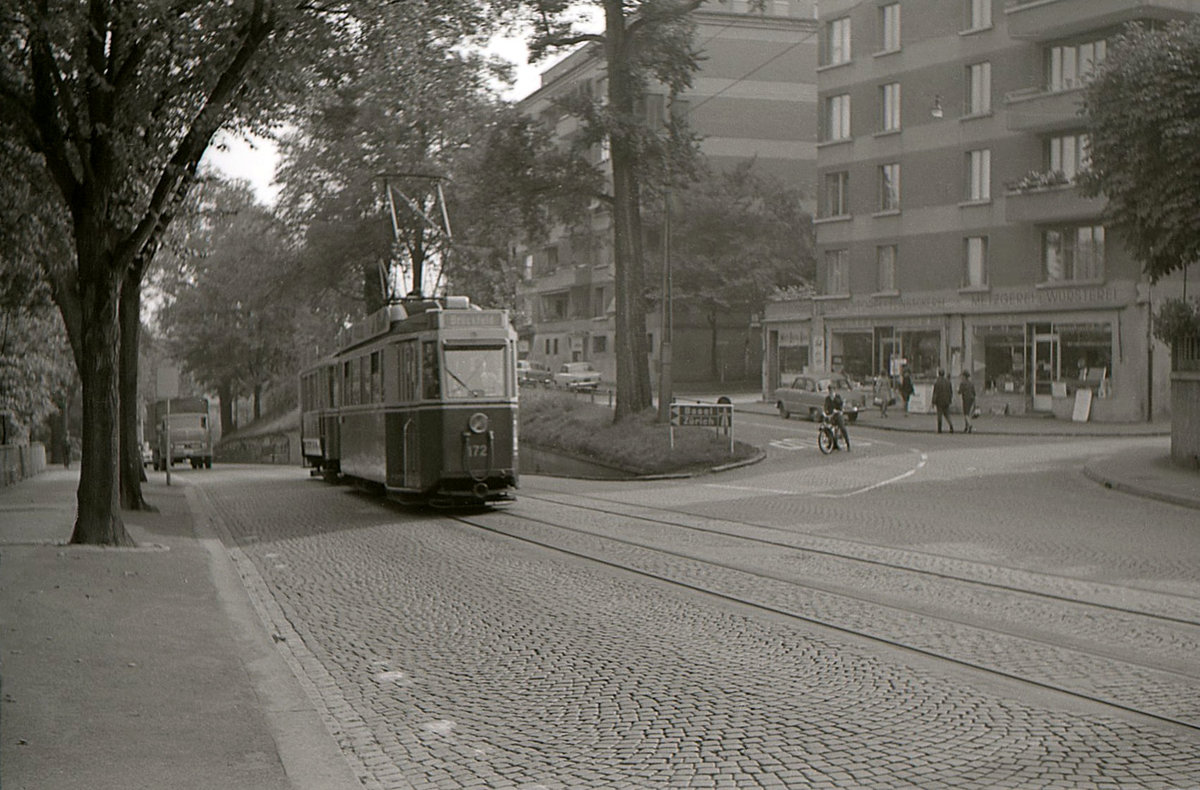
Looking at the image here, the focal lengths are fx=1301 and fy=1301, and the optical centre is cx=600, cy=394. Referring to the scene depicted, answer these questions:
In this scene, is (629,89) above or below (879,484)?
above

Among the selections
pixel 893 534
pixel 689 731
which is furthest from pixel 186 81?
pixel 689 731

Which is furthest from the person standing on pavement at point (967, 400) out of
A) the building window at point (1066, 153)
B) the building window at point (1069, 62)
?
the building window at point (1069, 62)

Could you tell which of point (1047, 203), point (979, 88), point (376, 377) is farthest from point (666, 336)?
point (979, 88)

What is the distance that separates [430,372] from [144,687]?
12.3 meters

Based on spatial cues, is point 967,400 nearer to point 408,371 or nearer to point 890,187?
point 890,187

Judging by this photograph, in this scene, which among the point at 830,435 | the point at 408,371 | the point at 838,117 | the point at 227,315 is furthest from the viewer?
the point at 227,315

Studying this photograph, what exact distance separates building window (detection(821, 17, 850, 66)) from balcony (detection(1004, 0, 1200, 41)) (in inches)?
356

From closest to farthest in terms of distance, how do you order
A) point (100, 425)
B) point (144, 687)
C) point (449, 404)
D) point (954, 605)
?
point (144, 687) < point (954, 605) < point (100, 425) < point (449, 404)

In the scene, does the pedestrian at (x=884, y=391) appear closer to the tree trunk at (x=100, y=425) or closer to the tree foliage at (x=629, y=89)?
the tree foliage at (x=629, y=89)

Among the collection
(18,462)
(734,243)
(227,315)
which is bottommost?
(18,462)

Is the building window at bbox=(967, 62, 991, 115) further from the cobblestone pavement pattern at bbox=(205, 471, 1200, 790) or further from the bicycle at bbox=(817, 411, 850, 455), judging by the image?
the cobblestone pavement pattern at bbox=(205, 471, 1200, 790)

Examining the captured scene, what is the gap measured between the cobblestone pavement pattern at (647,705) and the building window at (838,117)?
4081 centimetres

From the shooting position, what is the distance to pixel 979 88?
4406cm

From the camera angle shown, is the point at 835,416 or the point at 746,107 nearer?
the point at 835,416
